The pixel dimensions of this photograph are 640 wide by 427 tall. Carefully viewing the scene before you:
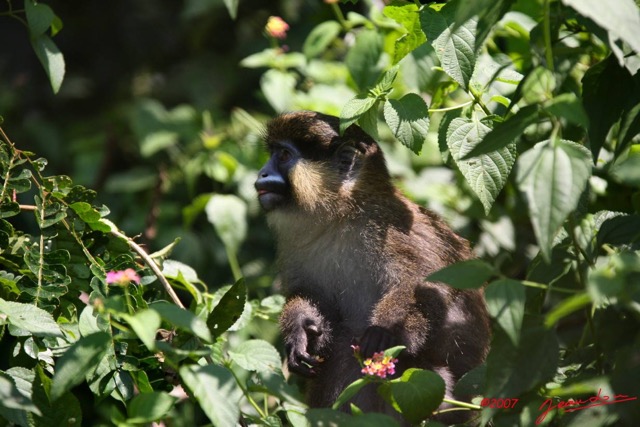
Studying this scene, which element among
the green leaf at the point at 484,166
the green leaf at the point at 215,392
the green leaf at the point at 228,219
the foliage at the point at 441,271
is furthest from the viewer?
the green leaf at the point at 228,219

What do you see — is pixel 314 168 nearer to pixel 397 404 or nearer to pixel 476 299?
pixel 476 299

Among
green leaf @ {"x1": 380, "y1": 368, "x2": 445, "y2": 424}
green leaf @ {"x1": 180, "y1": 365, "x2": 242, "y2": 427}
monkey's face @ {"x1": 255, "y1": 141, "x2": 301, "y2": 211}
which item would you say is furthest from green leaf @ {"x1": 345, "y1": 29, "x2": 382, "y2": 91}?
green leaf @ {"x1": 180, "y1": 365, "x2": 242, "y2": 427}

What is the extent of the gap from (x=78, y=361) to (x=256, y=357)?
3.72 ft

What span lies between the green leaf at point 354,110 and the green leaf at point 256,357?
104cm

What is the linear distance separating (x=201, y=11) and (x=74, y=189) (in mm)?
5311

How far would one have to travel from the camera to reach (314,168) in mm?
5324

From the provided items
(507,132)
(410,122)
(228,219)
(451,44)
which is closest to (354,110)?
(410,122)

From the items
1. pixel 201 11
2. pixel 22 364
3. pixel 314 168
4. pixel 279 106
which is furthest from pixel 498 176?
pixel 201 11

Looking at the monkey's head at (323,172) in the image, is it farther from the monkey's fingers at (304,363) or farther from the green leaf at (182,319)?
the green leaf at (182,319)

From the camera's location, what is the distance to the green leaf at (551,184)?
8.36 ft

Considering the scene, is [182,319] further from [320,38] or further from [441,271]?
[320,38]

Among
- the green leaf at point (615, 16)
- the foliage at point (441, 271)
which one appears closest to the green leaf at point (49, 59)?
the foliage at point (441, 271)

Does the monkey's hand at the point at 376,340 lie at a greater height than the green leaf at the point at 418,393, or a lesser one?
lesser

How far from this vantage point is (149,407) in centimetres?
301
